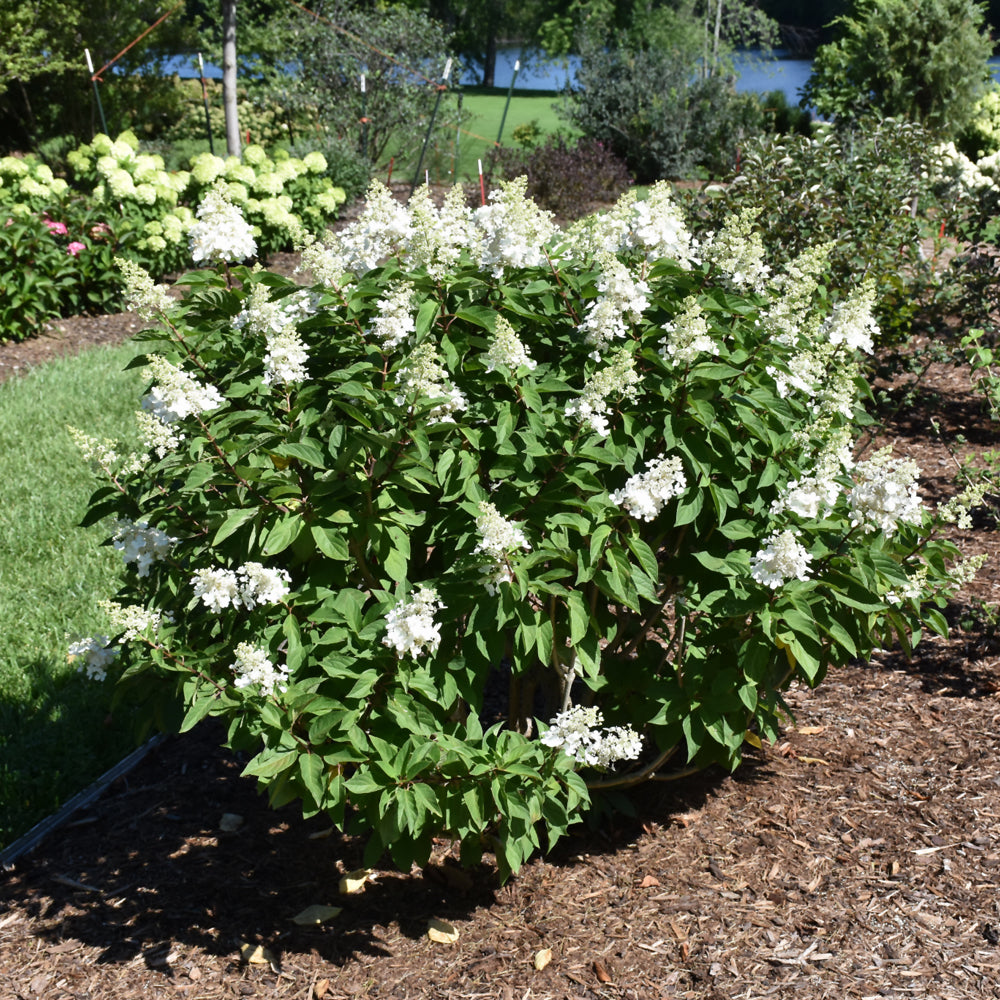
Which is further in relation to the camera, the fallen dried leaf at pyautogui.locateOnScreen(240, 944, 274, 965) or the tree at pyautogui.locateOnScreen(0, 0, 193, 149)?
the tree at pyautogui.locateOnScreen(0, 0, 193, 149)

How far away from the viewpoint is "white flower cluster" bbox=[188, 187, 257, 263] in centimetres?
251

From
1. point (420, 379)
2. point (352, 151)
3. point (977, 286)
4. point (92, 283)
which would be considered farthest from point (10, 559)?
point (352, 151)

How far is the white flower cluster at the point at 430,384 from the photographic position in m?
2.13

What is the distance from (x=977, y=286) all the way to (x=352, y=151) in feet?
30.2

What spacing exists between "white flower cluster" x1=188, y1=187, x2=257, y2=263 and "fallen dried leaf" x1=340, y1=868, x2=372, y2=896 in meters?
1.71

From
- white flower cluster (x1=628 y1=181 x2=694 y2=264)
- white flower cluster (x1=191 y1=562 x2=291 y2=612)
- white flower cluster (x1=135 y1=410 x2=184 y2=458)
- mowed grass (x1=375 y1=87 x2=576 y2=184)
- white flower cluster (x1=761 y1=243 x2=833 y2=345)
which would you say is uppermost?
white flower cluster (x1=628 y1=181 x2=694 y2=264)

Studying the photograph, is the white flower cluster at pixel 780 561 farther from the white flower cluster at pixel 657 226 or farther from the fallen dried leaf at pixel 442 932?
the fallen dried leaf at pixel 442 932

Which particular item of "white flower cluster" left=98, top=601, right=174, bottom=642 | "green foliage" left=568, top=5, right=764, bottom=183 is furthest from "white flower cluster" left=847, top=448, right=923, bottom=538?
"green foliage" left=568, top=5, right=764, bottom=183

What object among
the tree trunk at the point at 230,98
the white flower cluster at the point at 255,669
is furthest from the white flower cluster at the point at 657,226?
the tree trunk at the point at 230,98

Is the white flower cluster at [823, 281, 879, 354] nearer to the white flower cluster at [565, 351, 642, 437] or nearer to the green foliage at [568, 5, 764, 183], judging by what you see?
the white flower cluster at [565, 351, 642, 437]

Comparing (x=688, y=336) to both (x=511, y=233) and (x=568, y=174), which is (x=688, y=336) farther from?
(x=568, y=174)

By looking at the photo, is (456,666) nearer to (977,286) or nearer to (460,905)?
(460,905)

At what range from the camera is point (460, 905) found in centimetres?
282

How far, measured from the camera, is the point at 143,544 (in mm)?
2496
